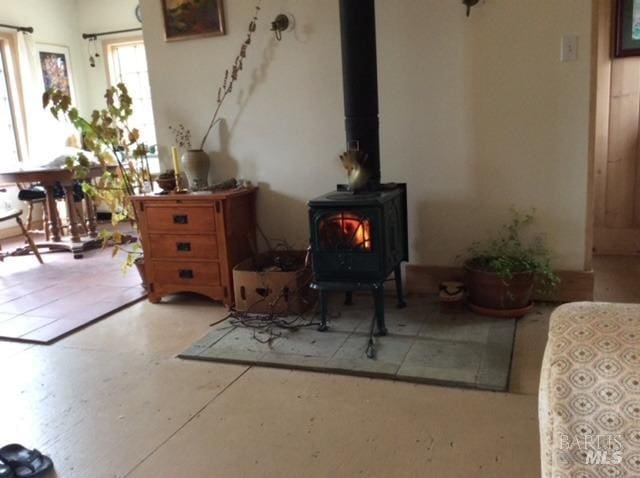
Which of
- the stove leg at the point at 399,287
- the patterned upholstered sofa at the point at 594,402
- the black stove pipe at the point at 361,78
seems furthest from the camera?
the stove leg at the point at 399,287

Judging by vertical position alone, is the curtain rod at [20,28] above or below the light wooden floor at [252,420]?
above

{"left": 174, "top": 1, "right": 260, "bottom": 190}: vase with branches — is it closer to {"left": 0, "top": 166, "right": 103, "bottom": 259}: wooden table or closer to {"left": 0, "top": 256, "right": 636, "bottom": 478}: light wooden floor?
{"left": 0, "top": 256, "right": 636, "bottom": 478}: light wooden floor

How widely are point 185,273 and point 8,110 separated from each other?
3.78 meters

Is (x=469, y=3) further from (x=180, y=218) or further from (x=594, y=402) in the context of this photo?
(x=594, y=402)

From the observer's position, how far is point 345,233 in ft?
8.59

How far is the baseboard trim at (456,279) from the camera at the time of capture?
2.96 meters

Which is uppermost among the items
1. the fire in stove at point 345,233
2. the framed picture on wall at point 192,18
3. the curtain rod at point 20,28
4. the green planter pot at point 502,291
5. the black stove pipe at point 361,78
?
the curtain rod at point 20,28

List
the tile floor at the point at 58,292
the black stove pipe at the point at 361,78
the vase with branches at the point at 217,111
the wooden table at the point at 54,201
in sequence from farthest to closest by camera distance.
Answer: the wooden table at the point at 54,201
the vase with branches at the point at 217,111
the tile floor at the point at 58,292
the black stove pipe at the point at 361,78

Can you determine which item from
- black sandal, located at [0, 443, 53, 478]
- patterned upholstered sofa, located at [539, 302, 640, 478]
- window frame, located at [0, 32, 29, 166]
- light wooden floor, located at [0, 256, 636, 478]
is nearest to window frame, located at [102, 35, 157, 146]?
window frame, located at [0, 32, 29, 166]

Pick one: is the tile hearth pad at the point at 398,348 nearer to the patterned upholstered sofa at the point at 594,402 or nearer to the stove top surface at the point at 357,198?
the stove top surface at the point at 357,198

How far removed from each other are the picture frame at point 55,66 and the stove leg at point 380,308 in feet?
16.5

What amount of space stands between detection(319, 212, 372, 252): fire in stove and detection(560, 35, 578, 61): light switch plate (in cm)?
127

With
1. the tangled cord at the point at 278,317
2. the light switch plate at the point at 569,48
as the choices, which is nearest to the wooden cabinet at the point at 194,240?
the tangled cord at the point at 278,317

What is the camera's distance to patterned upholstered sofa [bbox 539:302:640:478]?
998mm
